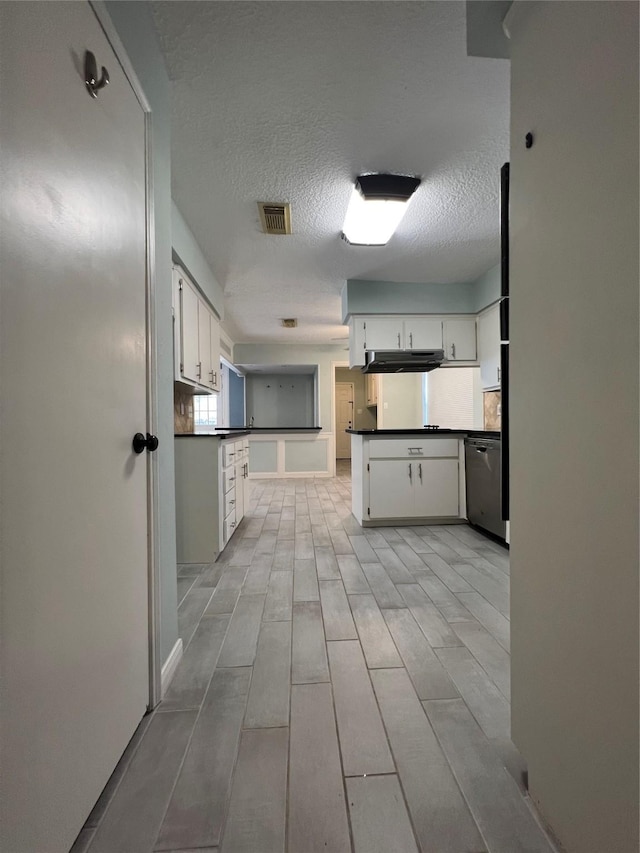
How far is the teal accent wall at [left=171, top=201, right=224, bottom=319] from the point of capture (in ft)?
8.57

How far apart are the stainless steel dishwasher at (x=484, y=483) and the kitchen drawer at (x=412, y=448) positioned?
0.58 ft

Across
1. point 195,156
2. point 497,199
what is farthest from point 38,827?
point 497,199

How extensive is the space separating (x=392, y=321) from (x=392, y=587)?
286cm

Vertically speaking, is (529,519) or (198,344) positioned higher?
(198,344)

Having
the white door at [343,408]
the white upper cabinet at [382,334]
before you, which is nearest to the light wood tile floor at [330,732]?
the white upper cabinet at [382,334]

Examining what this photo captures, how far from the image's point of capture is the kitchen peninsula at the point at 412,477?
3.92 meters

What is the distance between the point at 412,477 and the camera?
13.0 feet

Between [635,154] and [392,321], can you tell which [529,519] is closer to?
[635,154]

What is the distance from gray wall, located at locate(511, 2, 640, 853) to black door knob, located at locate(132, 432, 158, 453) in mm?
1118

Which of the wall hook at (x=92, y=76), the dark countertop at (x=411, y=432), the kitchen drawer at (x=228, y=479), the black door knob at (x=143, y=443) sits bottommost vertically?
the kitchen drawer at (x=228, y=479)

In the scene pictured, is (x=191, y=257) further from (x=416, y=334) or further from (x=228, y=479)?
(x=416, y=334)

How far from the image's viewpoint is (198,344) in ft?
11.0

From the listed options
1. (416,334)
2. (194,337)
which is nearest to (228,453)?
(194,337)

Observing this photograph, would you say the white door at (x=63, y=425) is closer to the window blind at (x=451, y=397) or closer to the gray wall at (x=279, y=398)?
the window blind at (x=451, y=397)
